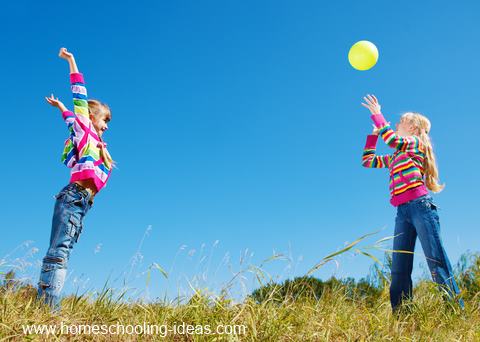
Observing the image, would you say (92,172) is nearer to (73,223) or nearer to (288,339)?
(73,223)

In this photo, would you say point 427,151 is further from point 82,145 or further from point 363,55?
point 82,145

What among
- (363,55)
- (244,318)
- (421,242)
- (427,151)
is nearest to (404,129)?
(427,151)

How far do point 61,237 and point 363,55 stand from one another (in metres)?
4.72

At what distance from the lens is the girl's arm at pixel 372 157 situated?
21.6ft

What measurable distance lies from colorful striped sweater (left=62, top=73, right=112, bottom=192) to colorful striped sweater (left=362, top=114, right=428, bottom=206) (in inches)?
134

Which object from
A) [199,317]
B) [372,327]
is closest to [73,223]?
[199,317]

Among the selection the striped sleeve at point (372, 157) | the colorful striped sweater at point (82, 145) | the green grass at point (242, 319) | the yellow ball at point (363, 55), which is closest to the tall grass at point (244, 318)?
the green grass at point (242, 319)

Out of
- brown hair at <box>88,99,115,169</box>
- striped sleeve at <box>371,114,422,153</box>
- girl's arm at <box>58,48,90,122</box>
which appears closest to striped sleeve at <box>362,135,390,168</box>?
striped sleeve at <box>371,114,422,153</box>

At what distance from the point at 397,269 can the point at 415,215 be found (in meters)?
0.70

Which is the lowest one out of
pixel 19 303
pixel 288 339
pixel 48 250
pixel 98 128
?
pixel 288 339

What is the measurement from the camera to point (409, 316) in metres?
5.29

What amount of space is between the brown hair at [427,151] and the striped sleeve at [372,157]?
1.61 feet

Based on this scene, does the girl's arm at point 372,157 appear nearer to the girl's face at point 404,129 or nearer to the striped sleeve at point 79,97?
the girl's face at point 404,129

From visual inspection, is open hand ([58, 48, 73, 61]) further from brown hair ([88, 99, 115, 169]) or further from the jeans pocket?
the jeans pocket
